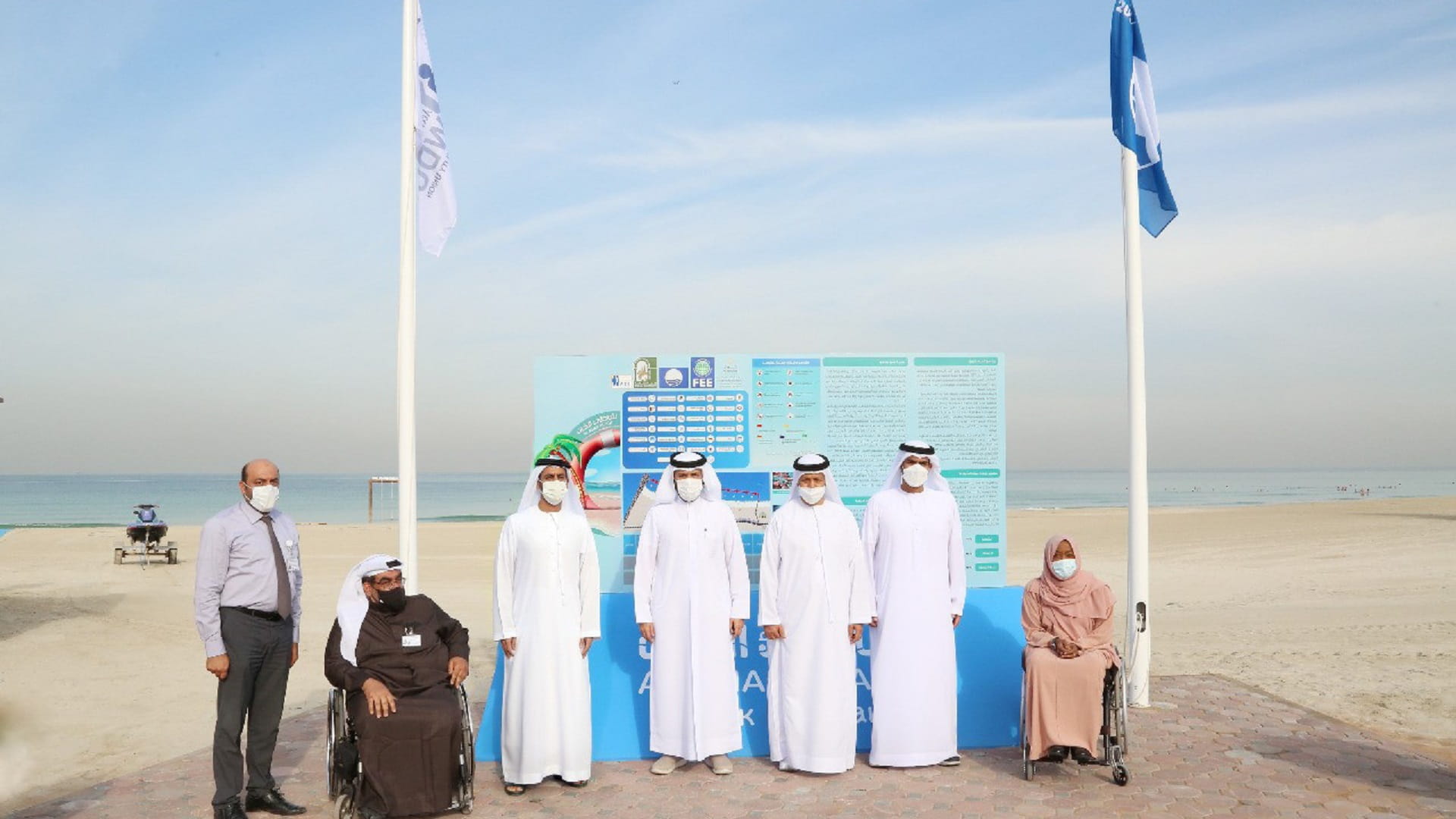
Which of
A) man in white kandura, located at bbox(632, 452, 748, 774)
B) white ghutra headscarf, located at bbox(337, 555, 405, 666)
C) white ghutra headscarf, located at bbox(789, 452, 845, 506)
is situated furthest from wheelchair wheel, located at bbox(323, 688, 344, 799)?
white ghutra headscarf, located at bbox(789, 452, 845, 506)

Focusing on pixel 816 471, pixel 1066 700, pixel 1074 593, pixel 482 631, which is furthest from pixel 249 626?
pixel 482 631

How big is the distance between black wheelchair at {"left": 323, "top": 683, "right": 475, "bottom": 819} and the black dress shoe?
0.22 metres

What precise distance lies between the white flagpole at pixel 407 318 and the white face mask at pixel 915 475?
260cm

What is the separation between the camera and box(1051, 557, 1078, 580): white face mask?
588cm

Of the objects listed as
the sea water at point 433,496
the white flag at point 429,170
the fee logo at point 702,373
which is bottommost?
the sea water at point 433,496

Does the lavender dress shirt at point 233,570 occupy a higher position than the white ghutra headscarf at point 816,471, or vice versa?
the white ghutra headscarf at point 816,471

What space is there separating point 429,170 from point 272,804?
3.50 meters

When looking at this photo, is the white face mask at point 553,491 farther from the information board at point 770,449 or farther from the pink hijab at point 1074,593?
the pink hijab at point 1074,593

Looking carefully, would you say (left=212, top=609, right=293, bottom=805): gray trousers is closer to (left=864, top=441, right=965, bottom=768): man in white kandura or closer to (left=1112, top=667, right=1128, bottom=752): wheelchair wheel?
(left=864, top=441, right=965, bottom=768): man in white kandura

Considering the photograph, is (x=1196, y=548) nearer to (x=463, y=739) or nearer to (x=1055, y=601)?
(x=1055, y=601)

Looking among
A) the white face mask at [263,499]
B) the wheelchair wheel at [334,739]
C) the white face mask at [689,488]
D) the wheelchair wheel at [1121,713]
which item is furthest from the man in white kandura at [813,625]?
the white face mask at [263,499]

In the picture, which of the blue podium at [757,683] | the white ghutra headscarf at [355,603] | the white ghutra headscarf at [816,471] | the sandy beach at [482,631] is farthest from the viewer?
the sandy beach at [482,631]

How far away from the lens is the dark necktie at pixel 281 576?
16.9 feet

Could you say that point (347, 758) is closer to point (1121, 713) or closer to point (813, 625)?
point (813, 625)
